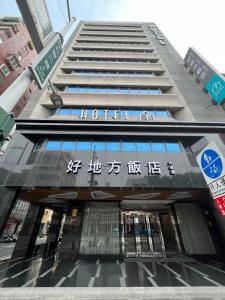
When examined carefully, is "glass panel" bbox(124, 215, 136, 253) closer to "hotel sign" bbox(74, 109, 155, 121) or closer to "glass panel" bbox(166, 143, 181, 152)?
"glass panel" bbox(166, 143, 181, 152)

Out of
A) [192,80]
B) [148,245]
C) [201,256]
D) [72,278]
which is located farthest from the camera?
[192,80]

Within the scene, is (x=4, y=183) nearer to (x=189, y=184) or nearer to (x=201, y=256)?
(x=189, y=184)

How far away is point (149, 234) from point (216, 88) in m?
15.2

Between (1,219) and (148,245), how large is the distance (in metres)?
10.7

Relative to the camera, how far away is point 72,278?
6910 millimetres

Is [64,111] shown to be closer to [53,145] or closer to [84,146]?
[53,145]

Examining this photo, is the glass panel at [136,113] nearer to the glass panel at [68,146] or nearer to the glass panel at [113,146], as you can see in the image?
the glass panel at [113,146]

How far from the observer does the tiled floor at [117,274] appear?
6.32 meters

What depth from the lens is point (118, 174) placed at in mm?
9570

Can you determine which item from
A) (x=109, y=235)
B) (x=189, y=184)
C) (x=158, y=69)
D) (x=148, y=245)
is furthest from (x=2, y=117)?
(x=158, y=69)

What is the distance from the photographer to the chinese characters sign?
9.61m

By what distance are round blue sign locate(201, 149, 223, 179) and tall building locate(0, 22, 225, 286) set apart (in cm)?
597

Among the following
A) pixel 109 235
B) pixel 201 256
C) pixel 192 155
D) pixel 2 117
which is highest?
pixel 192 155

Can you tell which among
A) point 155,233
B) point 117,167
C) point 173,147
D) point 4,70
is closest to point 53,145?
point 117,167
